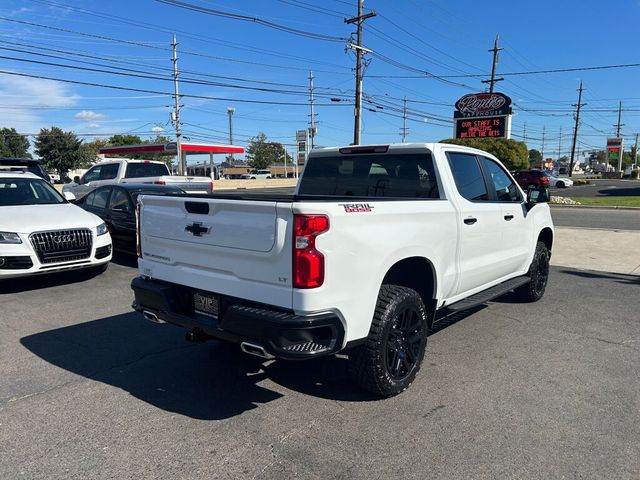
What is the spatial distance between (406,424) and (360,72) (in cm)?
3000

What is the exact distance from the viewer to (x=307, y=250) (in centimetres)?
309

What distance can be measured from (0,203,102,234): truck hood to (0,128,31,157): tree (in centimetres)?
8296

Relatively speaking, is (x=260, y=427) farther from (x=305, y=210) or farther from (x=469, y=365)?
→ (x=469, y=365)

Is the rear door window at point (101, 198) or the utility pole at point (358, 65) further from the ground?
the utility pole at point (358, 65)

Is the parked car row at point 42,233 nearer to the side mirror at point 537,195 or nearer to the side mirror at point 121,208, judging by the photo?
the side mirror at point 121,208

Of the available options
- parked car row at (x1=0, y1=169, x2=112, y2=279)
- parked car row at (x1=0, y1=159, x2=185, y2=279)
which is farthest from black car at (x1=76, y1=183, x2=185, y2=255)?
parked car row at (x1=0, y1=169, x2=112, y2=279)

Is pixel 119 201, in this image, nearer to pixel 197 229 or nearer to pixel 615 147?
pixel 197 229

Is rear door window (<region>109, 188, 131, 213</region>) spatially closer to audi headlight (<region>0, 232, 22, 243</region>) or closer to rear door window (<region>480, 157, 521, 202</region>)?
audi headlight (<region>0, 232, 22, 243</region>)

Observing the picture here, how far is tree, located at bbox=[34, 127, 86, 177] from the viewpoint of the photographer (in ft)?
205

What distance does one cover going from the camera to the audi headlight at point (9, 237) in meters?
6.68

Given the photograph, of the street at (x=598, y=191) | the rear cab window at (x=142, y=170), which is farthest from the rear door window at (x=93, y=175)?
the street at (x=598, y=191)

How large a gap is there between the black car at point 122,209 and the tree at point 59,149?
59910mm

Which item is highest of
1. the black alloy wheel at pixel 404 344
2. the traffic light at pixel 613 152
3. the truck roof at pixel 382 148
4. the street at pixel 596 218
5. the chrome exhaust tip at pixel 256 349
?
the traffic light at pixel 613 152

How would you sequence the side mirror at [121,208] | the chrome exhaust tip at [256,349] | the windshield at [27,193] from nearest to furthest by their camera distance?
the chrome exhaust tip at [256,349] → the windshield at [27,193] → the side mirror at [121,208]
